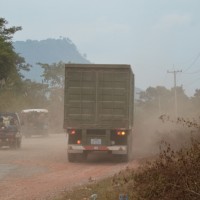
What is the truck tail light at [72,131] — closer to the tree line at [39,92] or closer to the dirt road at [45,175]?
the dirt road at [45,175]

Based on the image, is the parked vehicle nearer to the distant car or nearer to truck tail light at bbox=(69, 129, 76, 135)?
the distant car

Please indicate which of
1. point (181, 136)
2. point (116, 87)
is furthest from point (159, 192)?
point (181, 136)

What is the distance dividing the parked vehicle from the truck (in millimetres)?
28432

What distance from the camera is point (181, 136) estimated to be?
2200 cm

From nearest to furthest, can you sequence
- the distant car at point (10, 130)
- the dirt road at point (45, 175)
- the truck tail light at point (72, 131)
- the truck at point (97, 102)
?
the dirt road at point (45, 175) < the truck at point (97, 102) < the truck tail light at point (72, 131) < the distant car at point (10, 130)

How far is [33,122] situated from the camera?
4738 cm

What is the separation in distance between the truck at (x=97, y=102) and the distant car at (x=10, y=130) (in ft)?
34.0

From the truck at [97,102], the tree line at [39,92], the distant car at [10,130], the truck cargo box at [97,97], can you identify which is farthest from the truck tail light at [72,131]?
the tree line at [39,92]

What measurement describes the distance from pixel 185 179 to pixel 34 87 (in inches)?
3191

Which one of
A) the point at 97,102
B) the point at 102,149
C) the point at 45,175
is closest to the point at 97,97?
the point at 97,102

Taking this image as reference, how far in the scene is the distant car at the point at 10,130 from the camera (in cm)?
2886

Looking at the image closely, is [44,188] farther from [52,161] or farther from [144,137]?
[144,137]

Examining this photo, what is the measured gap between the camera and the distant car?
28.9 m

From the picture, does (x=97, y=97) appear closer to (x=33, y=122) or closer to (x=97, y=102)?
(x=97, y=102)
